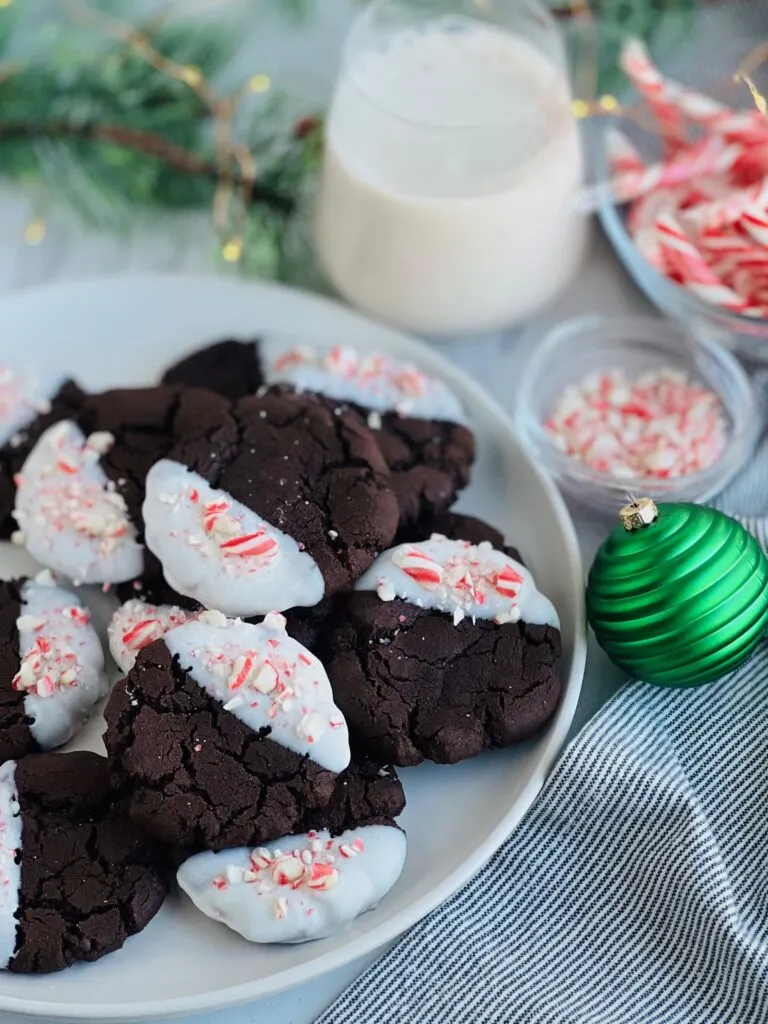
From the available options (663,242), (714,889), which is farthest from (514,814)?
(663,242)

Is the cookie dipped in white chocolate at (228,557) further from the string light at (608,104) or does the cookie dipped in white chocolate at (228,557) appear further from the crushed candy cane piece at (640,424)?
the string light at (608,104)

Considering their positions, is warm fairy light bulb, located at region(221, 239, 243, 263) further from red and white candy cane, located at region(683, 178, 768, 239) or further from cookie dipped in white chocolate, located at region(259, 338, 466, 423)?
red and white candy cane, located at region(683, 178, 768, 239)

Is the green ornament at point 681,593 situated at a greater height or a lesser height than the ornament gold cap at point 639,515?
lesser

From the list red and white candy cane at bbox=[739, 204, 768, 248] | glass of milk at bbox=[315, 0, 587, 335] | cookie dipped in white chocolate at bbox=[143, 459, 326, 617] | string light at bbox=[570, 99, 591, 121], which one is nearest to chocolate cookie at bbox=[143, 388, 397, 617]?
cookie dipped in white chocolate at bbox=[143, 459, 326, 617]

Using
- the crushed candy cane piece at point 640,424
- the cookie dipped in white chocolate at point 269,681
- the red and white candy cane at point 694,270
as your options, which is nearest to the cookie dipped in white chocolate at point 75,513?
the cookie dipped in white chocolate at point 269,681

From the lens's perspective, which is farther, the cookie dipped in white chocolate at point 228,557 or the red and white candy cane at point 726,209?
the red and white candy cane at point 726,209
